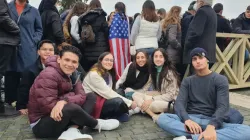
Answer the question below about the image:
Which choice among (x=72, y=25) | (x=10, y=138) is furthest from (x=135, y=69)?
(x=10, y=138)

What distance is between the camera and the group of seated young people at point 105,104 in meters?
3.37

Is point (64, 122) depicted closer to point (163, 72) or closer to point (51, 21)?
point (163, 72)

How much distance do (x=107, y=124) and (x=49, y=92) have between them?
1.00 meters

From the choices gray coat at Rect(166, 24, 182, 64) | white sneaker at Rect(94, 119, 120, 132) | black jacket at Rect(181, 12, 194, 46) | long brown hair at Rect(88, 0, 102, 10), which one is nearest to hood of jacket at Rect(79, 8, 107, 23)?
long brown hair at Rect(88, 0, 102, 10)

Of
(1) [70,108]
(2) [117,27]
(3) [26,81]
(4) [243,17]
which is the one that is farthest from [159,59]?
(4) [243,17]

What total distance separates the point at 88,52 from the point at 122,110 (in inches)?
66.8

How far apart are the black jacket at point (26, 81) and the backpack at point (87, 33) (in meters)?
1.01

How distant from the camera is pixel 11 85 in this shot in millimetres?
4961

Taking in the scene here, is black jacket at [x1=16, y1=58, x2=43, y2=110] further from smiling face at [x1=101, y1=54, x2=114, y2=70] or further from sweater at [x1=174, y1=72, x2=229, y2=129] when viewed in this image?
sweater at [x1=174, y1=72, x2=229, y2=129]

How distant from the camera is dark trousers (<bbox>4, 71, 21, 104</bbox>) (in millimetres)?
4934

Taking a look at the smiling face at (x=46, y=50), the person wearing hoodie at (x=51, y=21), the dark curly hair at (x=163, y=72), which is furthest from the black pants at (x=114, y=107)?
the person wearing hoodie at (x=51, y=21)

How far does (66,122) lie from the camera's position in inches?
136

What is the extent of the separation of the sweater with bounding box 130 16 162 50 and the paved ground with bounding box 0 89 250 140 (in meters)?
1.66

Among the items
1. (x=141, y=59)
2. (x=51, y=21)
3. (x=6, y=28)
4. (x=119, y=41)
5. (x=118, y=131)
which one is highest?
(x=51, y=21)
